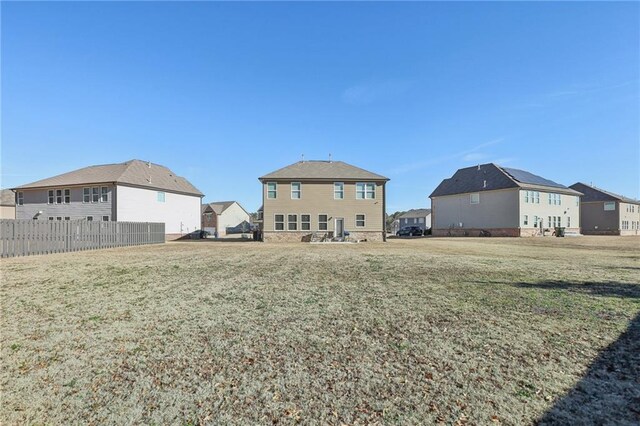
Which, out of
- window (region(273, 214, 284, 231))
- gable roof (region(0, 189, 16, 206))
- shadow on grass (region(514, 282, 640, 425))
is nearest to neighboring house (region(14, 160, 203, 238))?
window (region(273, 214, 284, 231))

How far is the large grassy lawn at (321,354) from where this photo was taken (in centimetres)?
285

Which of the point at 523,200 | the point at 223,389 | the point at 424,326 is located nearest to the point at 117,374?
A: the point at 223,389

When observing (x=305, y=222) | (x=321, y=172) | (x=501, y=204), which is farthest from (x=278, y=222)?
(x=501, y=204)

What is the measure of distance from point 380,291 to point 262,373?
441 cm

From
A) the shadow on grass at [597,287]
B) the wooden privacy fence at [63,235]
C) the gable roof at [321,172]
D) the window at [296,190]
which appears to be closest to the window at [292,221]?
the window at [296,190]

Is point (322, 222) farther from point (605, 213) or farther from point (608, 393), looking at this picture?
point (605, 213)

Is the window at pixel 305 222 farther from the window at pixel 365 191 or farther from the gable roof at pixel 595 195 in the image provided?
the gable roof at pixel 595 195

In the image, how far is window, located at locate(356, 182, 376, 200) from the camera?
27.9 m

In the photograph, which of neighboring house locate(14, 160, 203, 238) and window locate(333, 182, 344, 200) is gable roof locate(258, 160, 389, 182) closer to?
window locate(333, 182, 344, 200)

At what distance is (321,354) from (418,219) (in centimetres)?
7810

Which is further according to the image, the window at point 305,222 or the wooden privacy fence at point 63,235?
the window at point 305,222

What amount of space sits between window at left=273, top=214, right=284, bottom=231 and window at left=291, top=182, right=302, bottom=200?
1.99 m

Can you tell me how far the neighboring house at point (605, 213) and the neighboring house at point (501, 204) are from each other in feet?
28.3

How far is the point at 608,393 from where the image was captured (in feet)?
10.0
